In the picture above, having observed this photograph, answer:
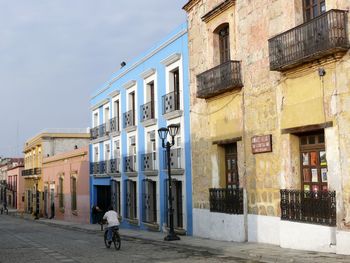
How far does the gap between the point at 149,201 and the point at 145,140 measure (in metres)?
2.92

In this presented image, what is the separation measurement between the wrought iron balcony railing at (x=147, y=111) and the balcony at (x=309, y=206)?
37.1ft

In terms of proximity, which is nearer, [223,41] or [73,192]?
[223,41]

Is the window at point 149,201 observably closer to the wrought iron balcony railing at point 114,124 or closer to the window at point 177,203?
the window at point 177,203

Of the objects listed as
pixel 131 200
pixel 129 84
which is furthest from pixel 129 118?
pixel 131 200

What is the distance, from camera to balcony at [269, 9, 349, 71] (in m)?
11.8

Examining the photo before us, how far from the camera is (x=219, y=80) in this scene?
1725 centimetres

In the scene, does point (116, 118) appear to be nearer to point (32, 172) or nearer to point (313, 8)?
point (313, 8)

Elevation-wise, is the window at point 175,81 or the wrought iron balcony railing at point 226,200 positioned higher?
the window at point 175,81

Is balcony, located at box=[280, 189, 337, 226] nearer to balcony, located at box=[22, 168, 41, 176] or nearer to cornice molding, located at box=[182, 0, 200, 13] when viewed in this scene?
cornice molding, located at box=[182, 0, 200, 13]

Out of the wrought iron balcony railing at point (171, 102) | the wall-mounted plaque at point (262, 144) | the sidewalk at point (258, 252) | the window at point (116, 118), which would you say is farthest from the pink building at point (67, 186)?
the wall-mounted plaque at point (262, 144)

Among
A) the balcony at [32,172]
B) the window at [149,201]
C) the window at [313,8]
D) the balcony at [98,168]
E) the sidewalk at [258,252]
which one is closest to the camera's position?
the sidewalk at [258,252]

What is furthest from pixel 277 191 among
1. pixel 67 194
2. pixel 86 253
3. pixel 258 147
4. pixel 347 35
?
pixel 67 194

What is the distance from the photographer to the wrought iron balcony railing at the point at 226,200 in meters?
16.3

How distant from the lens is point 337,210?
11945 millimetres
